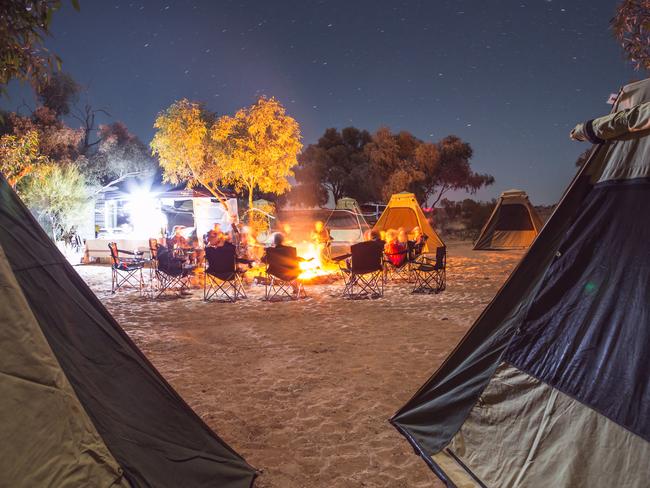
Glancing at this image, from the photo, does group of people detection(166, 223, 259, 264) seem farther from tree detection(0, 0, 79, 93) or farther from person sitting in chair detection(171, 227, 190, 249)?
tree detection(0, 0, 79, 93)

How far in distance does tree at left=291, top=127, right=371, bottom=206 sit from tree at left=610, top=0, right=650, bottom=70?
3268cm

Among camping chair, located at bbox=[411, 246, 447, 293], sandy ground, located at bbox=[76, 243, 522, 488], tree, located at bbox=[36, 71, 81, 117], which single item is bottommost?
sandy ground, located at bbox=[76, 243, 522, 488]

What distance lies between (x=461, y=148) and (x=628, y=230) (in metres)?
33.6

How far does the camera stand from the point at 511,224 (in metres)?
18.7

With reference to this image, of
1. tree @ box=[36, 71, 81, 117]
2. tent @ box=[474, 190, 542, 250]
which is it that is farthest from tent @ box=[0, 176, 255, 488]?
tree @ box=[36, 71, 81, 117]

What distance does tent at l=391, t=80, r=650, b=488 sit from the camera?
7.38 feet

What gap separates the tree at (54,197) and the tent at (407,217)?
41.9ft

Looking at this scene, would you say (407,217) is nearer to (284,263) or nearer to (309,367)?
(284,263)

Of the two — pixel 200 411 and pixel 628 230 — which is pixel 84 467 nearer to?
pixel 200 411

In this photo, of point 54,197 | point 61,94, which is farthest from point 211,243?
point 61,94

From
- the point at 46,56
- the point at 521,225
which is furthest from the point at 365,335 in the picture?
the point at 521,225

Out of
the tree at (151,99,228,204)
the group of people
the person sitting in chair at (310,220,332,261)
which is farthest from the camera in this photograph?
the tree at (151,99,228,204)

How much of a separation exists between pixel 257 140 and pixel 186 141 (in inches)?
103

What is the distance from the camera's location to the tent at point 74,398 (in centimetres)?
176
